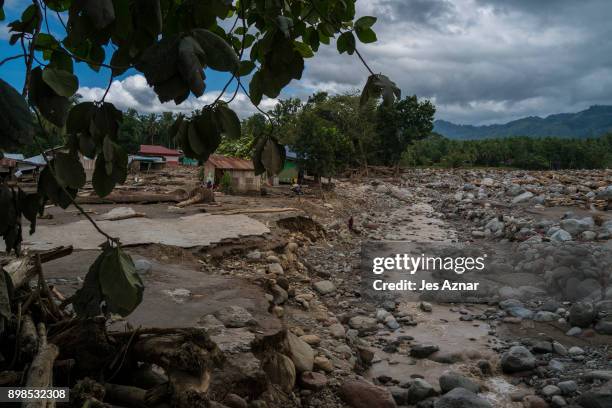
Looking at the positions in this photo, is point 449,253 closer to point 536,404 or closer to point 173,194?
point 536,404

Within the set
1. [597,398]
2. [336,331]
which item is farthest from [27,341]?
[597,398]

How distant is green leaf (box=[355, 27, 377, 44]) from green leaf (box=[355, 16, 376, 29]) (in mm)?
11

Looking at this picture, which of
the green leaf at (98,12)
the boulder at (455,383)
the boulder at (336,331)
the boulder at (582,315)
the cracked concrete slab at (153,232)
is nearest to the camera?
the green leaf at (98,12)

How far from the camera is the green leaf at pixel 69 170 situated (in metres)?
1.21

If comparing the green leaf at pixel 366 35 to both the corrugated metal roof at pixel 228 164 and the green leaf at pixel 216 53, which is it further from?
the corrugated metal roof at pixel 228 164

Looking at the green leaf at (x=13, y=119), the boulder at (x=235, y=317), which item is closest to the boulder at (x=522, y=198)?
the boulder at (x=235, y=317)

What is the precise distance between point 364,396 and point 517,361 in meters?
2.18

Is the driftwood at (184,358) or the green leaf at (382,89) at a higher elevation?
the green leaf at (382,89)

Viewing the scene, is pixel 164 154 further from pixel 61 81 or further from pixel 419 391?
pixel 61 81

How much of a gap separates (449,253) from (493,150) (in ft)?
132

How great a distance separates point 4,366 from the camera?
1832 mm

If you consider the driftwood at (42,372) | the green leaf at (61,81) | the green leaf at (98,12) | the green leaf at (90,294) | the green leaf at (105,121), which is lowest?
the driftwood at (42,372)

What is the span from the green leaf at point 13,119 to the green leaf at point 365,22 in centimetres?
83

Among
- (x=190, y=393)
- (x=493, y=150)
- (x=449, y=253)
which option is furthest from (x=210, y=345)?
(x=493, y=150)
